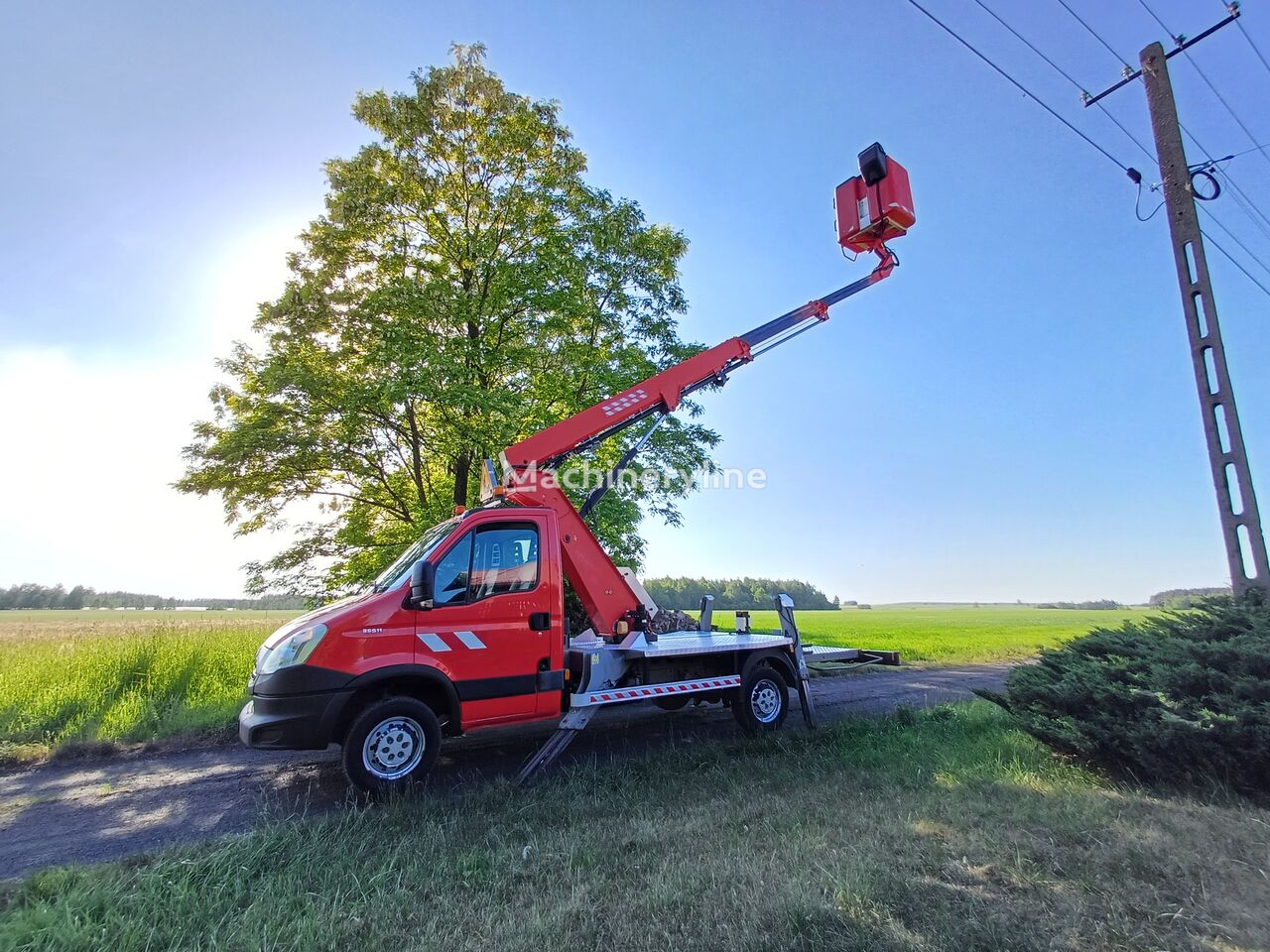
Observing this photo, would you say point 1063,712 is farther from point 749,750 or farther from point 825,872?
point 825,872

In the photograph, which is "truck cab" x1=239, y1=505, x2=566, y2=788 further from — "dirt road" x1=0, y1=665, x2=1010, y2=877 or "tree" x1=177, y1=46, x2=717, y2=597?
"tree" x1=177, y1=46, x2=717, y2=597

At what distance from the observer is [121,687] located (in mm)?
8305

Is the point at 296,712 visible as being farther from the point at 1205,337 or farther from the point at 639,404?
the point at 1205,337

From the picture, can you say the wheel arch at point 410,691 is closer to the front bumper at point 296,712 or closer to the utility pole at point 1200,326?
the front bumper at point 296,712

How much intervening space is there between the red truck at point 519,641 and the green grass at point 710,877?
0.73 m

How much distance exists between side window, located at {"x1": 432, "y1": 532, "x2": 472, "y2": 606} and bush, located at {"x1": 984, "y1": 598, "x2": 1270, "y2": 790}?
217 inches

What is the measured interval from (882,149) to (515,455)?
6.07 metres

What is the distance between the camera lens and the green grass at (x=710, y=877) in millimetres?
2861

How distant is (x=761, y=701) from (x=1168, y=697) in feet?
13.1

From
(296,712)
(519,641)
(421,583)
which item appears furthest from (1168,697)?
(296,712)

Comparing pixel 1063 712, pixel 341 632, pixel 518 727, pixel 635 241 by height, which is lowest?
pixel 518 727

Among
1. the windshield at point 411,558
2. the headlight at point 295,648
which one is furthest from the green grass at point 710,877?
the windshield at point 411,558

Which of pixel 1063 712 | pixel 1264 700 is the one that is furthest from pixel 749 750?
pixel 1264 700

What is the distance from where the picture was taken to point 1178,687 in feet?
16.3
